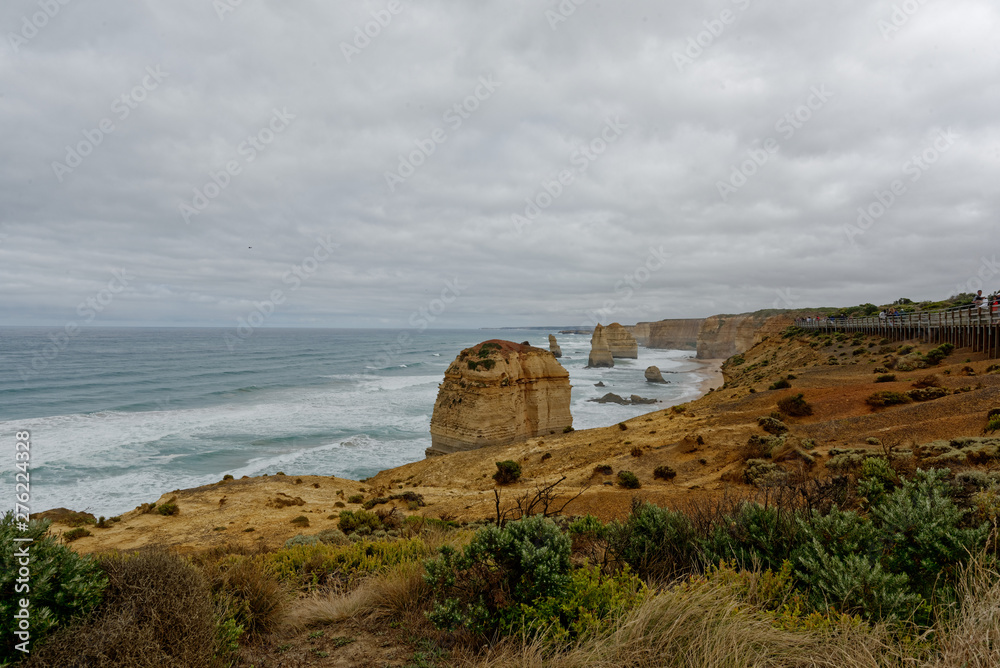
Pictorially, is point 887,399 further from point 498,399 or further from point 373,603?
point 373,603

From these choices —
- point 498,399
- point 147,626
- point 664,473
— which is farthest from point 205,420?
→ point 147,626

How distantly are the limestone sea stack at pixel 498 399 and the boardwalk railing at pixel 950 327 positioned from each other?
70.3 feet

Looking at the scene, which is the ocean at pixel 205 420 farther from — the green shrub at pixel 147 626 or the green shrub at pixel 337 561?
the green shrub at pixel 147 626

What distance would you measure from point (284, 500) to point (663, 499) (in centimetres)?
Result: 1321

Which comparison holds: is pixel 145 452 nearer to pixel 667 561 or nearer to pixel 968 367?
pixel 667 561

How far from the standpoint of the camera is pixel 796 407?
18219 mm

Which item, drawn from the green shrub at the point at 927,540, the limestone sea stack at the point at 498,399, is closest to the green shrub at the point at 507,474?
the limestone sea stack at the point at 498,399

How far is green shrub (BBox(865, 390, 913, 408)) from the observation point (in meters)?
16.5

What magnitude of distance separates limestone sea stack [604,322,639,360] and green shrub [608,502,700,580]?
9568 cm

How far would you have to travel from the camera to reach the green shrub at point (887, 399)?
16519mm

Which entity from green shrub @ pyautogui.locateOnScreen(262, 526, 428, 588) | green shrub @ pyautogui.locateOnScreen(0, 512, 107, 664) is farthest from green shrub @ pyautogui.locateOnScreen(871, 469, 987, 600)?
green shrub @ pyautogui.locateOnScreen(0, 512, 107, 664)

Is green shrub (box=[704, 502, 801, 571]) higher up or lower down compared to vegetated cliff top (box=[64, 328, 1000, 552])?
higher up

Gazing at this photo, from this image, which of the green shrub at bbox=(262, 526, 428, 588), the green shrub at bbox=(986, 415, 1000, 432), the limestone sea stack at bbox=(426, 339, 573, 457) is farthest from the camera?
the limestone sea stack at bbox=(426, 339, 573, 457)

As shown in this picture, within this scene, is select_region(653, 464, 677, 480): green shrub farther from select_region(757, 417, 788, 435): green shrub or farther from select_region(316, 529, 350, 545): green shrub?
select_region(316, 529, 350, 545): green shrub
